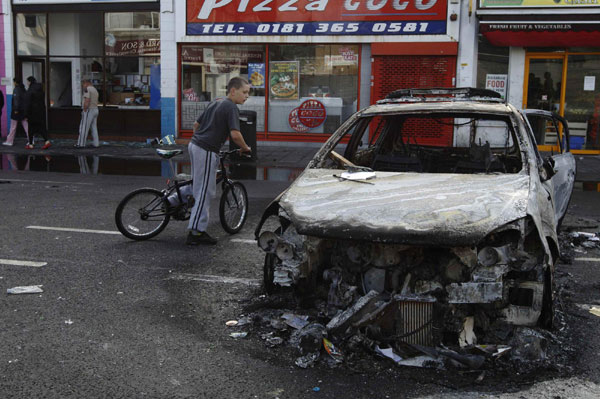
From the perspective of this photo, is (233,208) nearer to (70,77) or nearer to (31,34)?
(70,77)

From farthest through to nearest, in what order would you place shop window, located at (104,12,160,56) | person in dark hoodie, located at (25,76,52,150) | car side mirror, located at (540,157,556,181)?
shop window, located at (104,12,160,56) → person in dark hoodie, located at (25,76,52,150) → car side mirror, located at (540,157,556,181)

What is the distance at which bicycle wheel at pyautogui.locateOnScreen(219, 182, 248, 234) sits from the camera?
24.5ft

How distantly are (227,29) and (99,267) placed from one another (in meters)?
13.5

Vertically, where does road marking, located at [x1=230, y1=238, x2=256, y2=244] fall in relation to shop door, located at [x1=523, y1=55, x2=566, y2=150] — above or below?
below

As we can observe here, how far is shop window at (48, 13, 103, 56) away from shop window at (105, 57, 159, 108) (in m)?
0.75

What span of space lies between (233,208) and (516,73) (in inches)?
470

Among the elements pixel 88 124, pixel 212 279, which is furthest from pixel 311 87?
pixel 212 279

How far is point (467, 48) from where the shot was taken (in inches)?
672

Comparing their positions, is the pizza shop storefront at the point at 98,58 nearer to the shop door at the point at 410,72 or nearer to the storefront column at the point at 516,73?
the shop door at the point at 410,72

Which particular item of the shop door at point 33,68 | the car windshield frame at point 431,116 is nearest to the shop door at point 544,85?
the car windshield frame at point 431,116

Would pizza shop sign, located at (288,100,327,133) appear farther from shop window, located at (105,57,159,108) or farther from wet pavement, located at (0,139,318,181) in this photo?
shop window, located at (105,57,159,108)

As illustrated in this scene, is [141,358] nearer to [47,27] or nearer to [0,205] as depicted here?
[0,205]

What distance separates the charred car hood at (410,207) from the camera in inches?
154

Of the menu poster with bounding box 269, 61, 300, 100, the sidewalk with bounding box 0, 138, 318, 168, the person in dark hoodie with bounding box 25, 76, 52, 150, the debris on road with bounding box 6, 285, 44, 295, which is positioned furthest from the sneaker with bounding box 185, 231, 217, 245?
the person in dark hoodie with bounding box 25, 76, 52, 150
